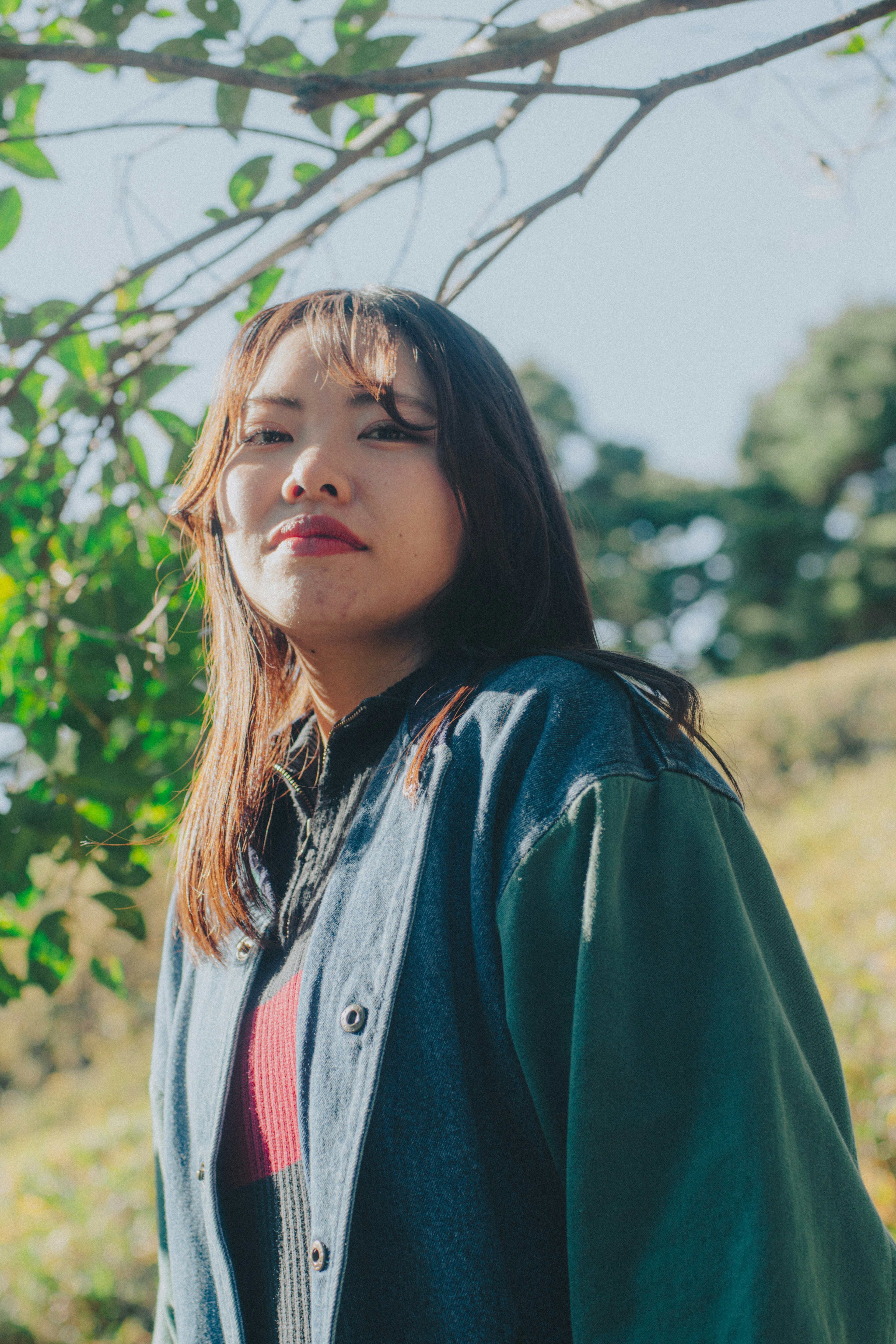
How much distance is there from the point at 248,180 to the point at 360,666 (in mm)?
977

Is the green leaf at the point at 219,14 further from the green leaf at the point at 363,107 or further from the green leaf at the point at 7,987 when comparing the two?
the green leaf at the point at 7,987

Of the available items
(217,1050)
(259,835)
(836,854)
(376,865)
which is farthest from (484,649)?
(836,854)

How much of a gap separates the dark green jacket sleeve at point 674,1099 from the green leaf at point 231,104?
1.33 meters

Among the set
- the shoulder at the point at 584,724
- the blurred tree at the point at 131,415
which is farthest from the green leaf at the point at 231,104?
the shoulder at the point at 584,724

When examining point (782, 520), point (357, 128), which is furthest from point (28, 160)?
point (782, 520)

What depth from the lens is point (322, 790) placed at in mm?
1174

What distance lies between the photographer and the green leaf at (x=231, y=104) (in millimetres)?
1521

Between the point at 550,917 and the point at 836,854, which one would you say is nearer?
the point at 550,917

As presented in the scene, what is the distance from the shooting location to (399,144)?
1712 millimetres

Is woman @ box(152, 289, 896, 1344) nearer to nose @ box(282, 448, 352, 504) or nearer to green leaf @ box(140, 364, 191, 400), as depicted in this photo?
nose @ box(282, 448, 352, 504)

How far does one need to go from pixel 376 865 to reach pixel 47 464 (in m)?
1.32

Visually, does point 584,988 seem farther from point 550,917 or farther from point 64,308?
point 64,308

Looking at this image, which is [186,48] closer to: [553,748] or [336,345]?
[336,345]

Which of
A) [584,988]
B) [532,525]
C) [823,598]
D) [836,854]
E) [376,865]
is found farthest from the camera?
[823,598]
